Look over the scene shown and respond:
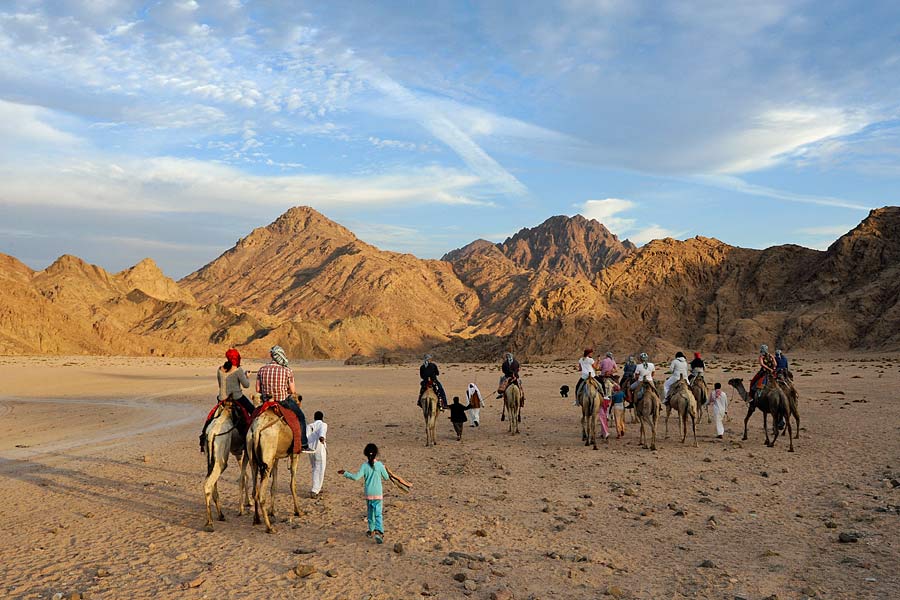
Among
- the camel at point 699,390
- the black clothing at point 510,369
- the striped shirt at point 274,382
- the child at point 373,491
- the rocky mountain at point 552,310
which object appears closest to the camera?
the child at point 373,491

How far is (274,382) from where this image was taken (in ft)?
33.8

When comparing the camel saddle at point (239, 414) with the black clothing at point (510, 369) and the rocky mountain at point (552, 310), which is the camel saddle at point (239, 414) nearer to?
the black clothing at point (510, 369)

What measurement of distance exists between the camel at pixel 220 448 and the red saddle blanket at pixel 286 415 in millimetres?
425

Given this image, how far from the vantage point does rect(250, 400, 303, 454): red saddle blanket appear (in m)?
9.79

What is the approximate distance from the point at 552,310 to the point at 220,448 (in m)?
75.6

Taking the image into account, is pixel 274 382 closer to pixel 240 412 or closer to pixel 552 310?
pixel 240 412

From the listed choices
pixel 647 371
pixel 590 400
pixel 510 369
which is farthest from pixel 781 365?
pixel 510 369

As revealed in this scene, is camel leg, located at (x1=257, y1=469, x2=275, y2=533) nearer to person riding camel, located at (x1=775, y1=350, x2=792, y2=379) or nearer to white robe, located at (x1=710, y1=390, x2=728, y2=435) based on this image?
white robe, located at (x1=710, y1=390, x2=728, y2=435)

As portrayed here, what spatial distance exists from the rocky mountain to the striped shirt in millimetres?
60630

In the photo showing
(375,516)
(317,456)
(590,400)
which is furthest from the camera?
(590,400)

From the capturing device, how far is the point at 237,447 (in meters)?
10.5

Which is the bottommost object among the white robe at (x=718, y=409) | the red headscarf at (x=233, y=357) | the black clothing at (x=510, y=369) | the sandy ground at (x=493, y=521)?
the sandy ground at (x=493, y=521)

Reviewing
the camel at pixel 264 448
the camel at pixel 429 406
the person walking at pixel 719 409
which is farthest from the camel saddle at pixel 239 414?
the person walking at pixel 719 409

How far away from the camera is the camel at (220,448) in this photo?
9573 millimetres
